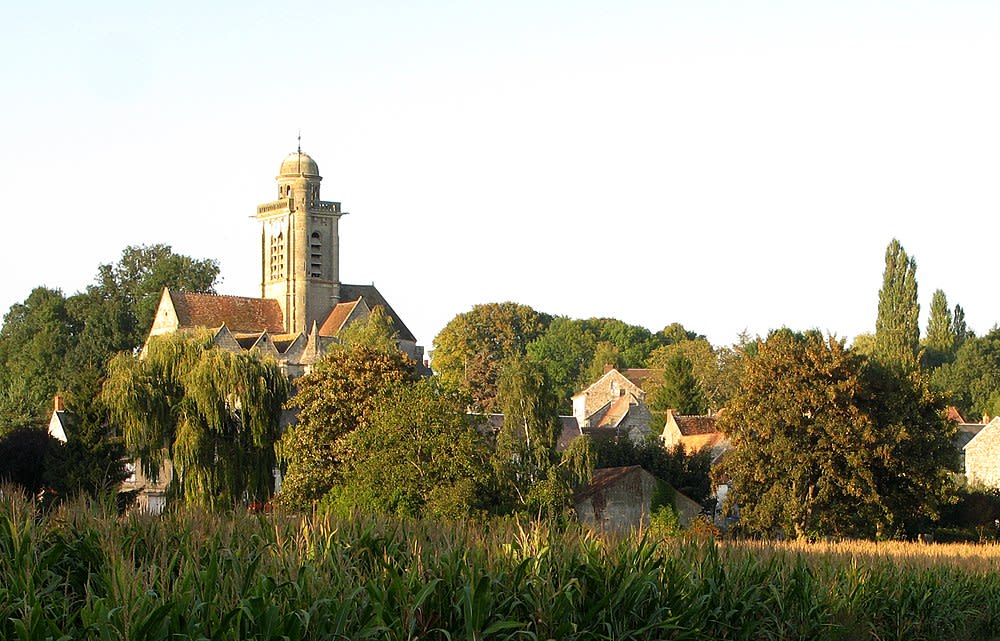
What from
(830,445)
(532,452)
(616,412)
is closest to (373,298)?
(616,412)

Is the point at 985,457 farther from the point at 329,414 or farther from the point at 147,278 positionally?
the point at 147,278

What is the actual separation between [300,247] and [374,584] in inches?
4074

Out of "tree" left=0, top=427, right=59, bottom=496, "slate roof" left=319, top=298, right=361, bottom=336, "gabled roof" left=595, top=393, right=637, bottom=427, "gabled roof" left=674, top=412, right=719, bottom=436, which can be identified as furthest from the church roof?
"tree" left=0, top=427, right=59, bottom=496

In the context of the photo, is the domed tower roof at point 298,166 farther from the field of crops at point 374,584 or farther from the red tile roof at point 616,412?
the field of crops at point 374,584

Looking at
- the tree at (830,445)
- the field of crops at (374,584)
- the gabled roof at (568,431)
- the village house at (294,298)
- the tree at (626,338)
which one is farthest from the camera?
the tree at (626,338)

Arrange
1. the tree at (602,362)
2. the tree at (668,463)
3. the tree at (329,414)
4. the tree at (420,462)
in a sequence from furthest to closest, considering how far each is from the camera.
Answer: the tree at (602,362)
the tree at (668,463)
the tree at (329,414)
the tree at (420,462)

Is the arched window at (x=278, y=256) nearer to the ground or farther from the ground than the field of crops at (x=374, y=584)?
farther from the ground

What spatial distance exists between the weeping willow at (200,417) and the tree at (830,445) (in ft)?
53.5

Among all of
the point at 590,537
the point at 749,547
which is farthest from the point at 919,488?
the point at 590,537

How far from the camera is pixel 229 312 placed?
364 ft

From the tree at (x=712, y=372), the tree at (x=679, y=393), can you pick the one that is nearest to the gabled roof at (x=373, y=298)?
the tree at (x=712, y=372)

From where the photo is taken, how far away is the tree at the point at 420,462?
3803 centimetres

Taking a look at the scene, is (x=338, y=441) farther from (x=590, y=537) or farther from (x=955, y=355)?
(x=955, y=355)

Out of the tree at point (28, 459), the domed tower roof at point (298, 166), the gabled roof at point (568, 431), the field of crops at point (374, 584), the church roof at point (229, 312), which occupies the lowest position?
the field of crops at point (374, 584)
